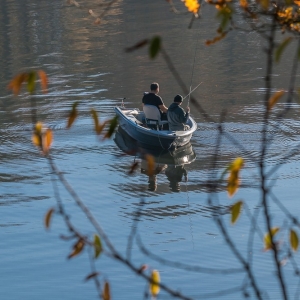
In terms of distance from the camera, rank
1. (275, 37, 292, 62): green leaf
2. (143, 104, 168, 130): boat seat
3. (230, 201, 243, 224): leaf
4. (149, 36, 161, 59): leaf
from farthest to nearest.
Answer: (143, 104, 168, 130): boat seat
(230, 201, 243, 224): leaf
(275, 37, 292, 62): green leaf
(149, 36, 161, 59): leaf

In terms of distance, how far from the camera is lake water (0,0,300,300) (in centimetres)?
821

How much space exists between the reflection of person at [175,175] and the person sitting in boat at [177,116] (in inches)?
28.3

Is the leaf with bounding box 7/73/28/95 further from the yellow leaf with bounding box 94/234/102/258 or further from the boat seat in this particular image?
the boat seat

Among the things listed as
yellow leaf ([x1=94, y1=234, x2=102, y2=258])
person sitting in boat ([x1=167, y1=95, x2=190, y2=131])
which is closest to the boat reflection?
person sitting in boat ([x1=167, y1=95, x2=190, y2=131])

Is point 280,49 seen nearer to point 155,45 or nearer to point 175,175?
point 155,45

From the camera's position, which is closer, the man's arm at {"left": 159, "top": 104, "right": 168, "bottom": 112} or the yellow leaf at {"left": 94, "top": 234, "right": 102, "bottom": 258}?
the yellow leaf at {"left": 94, "top": 234, "right": 102, "bottom": 258}

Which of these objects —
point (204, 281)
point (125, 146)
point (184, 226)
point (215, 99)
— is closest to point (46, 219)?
point (204, 281)

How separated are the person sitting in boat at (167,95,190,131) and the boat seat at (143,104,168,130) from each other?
0.21 meters

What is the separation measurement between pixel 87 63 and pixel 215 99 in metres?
6.06

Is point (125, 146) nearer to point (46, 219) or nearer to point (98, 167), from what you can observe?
point (98, 167)

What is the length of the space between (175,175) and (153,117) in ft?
4.43

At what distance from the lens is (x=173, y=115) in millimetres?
12664

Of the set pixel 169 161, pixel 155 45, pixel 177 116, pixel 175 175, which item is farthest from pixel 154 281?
pixel 169 161

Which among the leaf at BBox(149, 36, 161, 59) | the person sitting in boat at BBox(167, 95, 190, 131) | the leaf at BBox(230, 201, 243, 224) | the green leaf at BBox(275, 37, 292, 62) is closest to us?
the leaf at BBox(149, 36, 161, 59)
